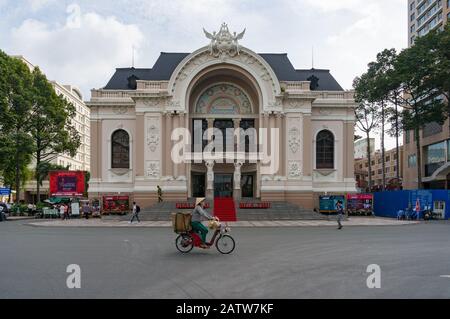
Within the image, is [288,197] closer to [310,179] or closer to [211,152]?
[310,179]

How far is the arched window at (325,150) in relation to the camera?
4459cm

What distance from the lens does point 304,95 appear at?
42094 millimetres

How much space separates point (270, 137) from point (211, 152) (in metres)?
5.64

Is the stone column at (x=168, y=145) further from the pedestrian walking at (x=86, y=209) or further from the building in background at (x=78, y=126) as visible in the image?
the building in background at (x=78, y=126)

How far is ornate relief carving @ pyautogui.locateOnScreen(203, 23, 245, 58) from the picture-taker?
1619 inches

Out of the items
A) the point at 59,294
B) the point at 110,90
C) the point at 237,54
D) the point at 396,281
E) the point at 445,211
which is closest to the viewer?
the point at 59,294

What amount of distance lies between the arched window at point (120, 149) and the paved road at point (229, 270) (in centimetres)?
2716

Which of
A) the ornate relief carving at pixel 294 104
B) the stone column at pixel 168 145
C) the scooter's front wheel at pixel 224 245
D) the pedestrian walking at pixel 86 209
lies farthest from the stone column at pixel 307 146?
the scooter's front wheel at pixel 224 245

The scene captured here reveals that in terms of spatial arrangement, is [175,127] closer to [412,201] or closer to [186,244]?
[412,201]

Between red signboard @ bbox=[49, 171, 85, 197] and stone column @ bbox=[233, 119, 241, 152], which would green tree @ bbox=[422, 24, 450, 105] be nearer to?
stone column @ bbox=[233, 119, 241, 152]

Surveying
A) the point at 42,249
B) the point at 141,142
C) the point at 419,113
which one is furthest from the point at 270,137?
the point at 42,249

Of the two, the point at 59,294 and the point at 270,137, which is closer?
the point at 59,294

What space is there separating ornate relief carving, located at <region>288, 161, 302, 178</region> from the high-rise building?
29288mm

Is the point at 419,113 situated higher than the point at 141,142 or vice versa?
the point at 419,113
